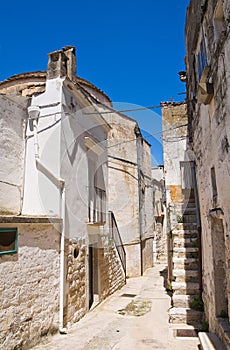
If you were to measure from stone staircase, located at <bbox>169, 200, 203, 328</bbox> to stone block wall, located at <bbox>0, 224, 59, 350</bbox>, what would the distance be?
9.24 feet

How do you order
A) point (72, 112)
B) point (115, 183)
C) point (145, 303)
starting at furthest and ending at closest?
point (115, 183) → point (145, 303) → point (72, 112)

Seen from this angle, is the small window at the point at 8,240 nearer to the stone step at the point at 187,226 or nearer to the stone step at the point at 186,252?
the stone step at the point at 186,252

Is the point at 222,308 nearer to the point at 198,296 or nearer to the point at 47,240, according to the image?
the point at 198,296

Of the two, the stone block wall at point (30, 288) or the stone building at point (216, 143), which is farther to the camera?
the stone block wall at point (30, 288)

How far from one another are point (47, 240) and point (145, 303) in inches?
170

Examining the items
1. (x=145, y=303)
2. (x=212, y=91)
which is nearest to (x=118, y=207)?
(x=145, y=303)

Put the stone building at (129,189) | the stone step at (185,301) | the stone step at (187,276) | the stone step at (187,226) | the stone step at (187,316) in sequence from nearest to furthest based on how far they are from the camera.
A: the stone step at (187,316), the stone step at (185,301), the stone step at (187,276), the stone step at (187,226), the stone building at (129,189)

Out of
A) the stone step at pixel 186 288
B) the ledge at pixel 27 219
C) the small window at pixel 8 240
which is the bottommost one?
the stone step at pixel 186 288

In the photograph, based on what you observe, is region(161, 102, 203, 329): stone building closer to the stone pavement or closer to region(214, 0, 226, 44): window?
the stone pavement

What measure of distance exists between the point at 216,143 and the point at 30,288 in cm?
468

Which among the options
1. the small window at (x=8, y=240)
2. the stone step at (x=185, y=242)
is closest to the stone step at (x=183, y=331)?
the stone step at (x=185, y=242)

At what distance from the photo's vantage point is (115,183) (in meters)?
15.0

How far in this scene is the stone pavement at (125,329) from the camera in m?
5.66

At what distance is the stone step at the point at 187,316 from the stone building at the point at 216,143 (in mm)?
397
